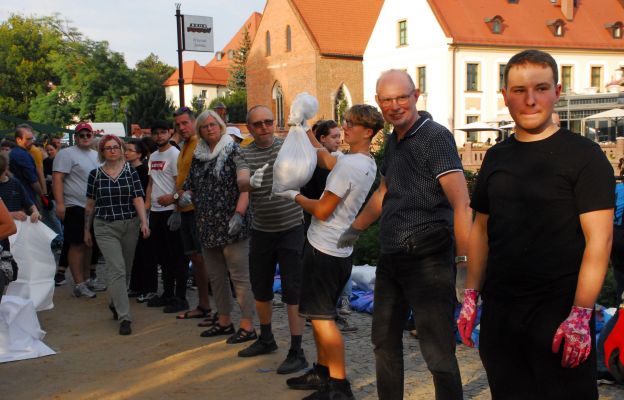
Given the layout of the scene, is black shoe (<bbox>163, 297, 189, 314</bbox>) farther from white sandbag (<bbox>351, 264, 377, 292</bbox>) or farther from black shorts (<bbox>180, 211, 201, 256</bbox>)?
white sandbag (<bbox>351, 264, 377, 292</bbox>)

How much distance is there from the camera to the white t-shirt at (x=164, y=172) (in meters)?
7.36

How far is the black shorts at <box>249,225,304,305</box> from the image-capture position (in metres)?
5.32

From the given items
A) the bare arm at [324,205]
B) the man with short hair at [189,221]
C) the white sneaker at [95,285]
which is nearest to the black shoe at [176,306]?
the man with short hair at [189,221]

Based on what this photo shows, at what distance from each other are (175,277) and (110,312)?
79 centimetres

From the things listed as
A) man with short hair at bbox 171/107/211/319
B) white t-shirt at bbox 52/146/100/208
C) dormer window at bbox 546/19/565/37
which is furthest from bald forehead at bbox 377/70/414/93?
dormer window at bbox 546/19/565/37

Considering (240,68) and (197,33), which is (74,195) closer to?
(197,33)

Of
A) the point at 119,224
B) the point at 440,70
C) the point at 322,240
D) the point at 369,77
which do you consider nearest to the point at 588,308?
the point at 322,240

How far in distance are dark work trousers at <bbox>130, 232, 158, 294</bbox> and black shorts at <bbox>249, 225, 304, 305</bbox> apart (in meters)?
2.97

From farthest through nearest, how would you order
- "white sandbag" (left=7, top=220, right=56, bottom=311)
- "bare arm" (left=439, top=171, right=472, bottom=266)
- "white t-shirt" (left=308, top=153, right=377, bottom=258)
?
"white sandbag" (left=7, top=220, right=56, bottom=311) → "white t-shirt" (left=308, top=153, right=377, bottom=258) → "bare arm" (left=439, top=171, right=472, bottom=266)

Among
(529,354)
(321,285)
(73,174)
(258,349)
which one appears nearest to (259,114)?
(321,285)

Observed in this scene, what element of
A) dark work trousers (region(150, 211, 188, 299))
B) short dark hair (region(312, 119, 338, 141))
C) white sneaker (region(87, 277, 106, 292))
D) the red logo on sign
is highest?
short dark hair (region(312, 119, 338, 141))

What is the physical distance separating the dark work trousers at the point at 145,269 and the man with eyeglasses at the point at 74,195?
58cm

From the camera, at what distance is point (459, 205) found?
332cm

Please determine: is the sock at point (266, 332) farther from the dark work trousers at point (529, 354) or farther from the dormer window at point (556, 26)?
the dormer window at point (556, 26)
